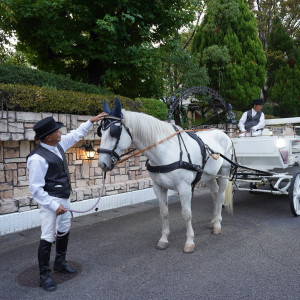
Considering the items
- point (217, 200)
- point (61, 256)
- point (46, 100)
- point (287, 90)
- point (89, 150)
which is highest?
point (287, 90)

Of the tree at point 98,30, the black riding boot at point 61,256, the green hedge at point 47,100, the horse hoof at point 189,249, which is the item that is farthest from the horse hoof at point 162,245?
the tree at point 98,30

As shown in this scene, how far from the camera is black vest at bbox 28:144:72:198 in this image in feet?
9.76

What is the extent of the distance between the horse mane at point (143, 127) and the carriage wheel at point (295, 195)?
311 centimetres

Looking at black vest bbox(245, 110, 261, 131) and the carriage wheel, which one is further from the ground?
black vest bbox(245, 110, 261, 131)

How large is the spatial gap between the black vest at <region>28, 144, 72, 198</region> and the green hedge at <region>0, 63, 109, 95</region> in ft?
12.9

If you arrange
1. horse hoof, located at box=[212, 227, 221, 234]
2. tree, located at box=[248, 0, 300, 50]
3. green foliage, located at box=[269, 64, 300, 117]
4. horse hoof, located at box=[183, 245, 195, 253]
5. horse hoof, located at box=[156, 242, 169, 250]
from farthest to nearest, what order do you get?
tree, located at box=[248, 0, 300, 50] → green foliage, located at box=[269, 64, 300, 117] → horse hoof, located at box=[212, 227, 221, 234] → horse hoof, located at box=[156, 242, 169, 250] → horse hoof, located at box=[183, 245, 195, 253]

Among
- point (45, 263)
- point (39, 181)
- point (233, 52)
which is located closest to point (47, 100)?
point (39, 181)

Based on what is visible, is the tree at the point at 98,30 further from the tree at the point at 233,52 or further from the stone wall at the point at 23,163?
the tree at the point at 233,52

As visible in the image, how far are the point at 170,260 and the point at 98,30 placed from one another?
6499 millimetres

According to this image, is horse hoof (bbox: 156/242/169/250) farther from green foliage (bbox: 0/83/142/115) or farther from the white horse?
green foliage (bbox: 0/83/142/115)

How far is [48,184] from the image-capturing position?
3.04m

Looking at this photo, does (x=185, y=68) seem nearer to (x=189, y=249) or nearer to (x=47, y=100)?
(x=47, y=100)

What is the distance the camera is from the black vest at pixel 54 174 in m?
2.97

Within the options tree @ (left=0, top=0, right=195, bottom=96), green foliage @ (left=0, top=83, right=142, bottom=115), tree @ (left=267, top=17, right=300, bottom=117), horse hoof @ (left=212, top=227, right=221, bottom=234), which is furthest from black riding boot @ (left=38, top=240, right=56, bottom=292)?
tree @ (left=267, top=17, right=300, bottom=117)
